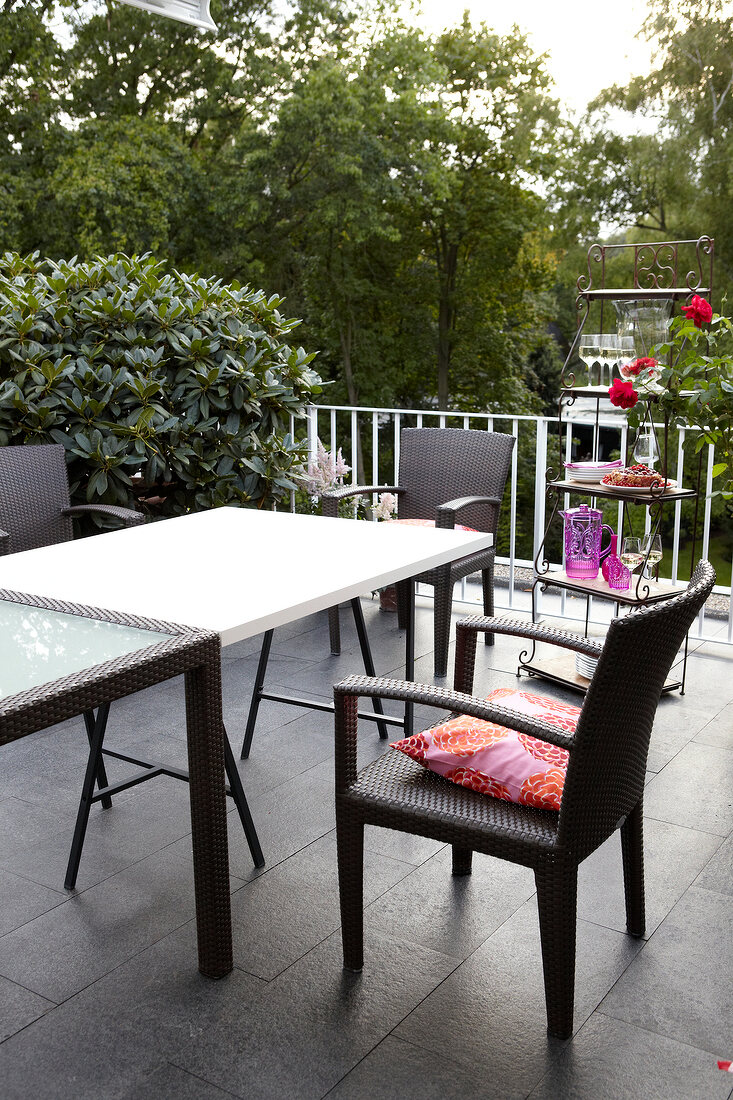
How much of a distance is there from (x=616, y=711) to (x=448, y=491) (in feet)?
8.51

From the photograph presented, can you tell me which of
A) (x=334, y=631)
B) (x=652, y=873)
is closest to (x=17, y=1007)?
(x=652, y=873)

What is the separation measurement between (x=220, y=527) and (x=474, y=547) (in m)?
0.81

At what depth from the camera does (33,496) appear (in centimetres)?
372

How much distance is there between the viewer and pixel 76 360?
14.0 ft

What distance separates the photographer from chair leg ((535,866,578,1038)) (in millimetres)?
1753

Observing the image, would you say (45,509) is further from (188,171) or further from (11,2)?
(11,2)

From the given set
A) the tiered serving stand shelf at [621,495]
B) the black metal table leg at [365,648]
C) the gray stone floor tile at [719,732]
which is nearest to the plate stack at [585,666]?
the tiered serving stand shelf at [621,495]

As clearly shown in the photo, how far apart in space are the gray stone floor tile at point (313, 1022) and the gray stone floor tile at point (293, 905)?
0.06m

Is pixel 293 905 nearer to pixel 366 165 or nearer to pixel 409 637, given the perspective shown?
pixel 409 637

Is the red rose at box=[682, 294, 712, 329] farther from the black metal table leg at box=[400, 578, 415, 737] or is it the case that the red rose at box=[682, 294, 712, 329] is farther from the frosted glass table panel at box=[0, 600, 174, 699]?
the frosted glass table panel at box=[0, 600, 174, 699]

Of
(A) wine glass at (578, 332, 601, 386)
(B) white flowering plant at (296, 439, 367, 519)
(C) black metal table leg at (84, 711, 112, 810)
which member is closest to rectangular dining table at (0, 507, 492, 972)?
(C) black metal table leg at (84, 711, 112, 810)

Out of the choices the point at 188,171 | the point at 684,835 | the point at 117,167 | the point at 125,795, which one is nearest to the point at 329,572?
the point at 125,795

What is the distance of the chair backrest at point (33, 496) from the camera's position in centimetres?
363

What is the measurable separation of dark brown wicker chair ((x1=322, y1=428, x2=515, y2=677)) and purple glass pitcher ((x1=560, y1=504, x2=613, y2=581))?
0.36 m
